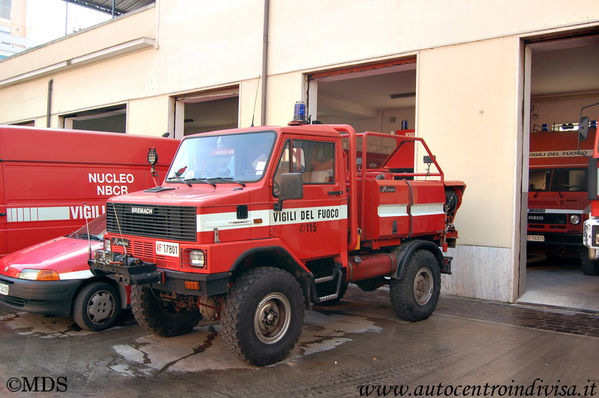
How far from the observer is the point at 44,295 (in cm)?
582

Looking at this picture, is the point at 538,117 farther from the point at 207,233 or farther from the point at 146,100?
the point at 207,233

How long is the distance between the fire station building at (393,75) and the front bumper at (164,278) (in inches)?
198

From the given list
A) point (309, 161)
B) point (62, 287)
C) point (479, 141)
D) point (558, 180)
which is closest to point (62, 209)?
point (62, 287)

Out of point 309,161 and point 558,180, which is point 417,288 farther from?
point 558,180

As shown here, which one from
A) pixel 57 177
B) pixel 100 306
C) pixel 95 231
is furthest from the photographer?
pixel 57 177

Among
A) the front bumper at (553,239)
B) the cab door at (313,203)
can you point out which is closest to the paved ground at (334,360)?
the cab door at (313,203)

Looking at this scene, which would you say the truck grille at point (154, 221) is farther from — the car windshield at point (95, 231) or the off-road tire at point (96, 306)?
the car windshield at point (95, 231)

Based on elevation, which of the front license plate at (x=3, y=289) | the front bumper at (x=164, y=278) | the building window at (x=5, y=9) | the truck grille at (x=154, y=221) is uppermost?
the building window at (x=5, y=9)

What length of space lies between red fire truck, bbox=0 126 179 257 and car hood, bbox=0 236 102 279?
1.22 meters

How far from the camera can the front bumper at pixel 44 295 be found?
5.83 m

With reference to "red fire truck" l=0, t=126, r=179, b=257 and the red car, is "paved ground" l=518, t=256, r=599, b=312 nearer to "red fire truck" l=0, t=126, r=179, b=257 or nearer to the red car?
the red car

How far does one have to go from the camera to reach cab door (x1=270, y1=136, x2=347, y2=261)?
5.27 metres

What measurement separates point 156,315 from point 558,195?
9.71 m

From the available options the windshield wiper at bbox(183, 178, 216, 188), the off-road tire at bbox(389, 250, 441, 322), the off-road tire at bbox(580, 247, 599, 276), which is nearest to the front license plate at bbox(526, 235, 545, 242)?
the off-road tire at bbox(580, 247, 599, 276)
